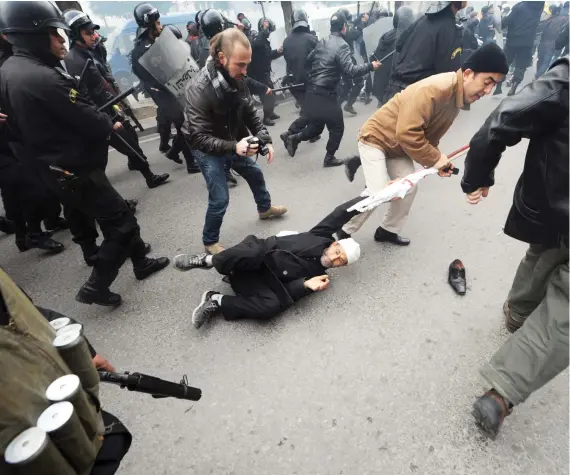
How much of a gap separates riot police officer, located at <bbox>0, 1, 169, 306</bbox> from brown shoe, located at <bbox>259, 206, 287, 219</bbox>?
1.24 meters

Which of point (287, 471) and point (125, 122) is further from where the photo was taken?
point (125, 122)

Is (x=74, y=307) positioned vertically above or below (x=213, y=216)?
below

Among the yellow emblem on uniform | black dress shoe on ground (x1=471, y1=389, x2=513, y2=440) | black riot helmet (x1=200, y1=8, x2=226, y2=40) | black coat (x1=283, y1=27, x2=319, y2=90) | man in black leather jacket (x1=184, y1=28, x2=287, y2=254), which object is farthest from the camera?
black coat (x1=283, y1=27, x2=319, y2=90)

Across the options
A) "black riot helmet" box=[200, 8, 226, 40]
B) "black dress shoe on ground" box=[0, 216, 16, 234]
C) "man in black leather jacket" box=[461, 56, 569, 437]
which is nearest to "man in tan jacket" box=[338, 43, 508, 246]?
"man in black leather jacket" box=[461, 56, 569, 437]

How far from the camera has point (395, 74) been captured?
4.01 meters

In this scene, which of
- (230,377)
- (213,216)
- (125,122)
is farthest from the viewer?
(125,122)

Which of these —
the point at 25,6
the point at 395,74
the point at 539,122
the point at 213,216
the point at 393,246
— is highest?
the point at 25,6

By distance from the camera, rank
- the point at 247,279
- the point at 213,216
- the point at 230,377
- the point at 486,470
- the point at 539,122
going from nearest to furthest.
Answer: the point at 539,122 → the point at 486,470 → the point at 230,377 → the point at 247,279 → the point at 213,216

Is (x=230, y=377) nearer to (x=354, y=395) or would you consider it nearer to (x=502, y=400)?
(x=354, y=395)

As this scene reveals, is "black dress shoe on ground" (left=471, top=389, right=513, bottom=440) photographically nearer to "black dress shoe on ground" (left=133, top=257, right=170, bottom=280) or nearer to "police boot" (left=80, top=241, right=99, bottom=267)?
"black dress shoe on ground" (left=133, top=257, right=170, bottom=280)

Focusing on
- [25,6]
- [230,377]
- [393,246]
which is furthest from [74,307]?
[393,246]

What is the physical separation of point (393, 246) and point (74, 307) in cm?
258

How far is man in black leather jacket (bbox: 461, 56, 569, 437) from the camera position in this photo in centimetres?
124

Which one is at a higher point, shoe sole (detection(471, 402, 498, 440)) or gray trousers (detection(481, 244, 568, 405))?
gray trousers (detection(481, 244, 568, 405))
